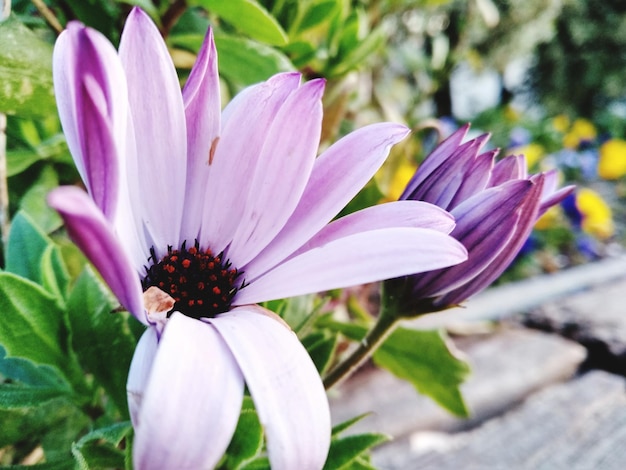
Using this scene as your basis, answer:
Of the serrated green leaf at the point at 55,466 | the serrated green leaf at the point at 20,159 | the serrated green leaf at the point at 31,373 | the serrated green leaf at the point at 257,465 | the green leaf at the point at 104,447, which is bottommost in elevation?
the serrated green leaf at the point at 257,465

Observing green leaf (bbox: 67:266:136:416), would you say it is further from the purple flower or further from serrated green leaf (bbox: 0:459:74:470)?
the purple flower

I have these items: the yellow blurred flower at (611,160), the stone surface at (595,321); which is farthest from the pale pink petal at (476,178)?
the yellow blurred flower at (611,160)

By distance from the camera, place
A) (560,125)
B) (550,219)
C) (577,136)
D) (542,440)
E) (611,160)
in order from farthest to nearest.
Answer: (560,125) < (577,136) < (611,160) < (550,219) < (542,440)

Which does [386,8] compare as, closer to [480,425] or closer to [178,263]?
[480,425]

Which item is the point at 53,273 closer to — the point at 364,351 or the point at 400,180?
the point at 364,351

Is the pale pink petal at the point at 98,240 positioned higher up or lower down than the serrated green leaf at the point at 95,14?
lower down

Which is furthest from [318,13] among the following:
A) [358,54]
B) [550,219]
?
[550,219]

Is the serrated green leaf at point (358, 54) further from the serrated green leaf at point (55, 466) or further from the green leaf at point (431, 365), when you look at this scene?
the serrated green leaf at point (55, 466)

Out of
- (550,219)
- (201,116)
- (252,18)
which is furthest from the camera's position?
(550,219)
